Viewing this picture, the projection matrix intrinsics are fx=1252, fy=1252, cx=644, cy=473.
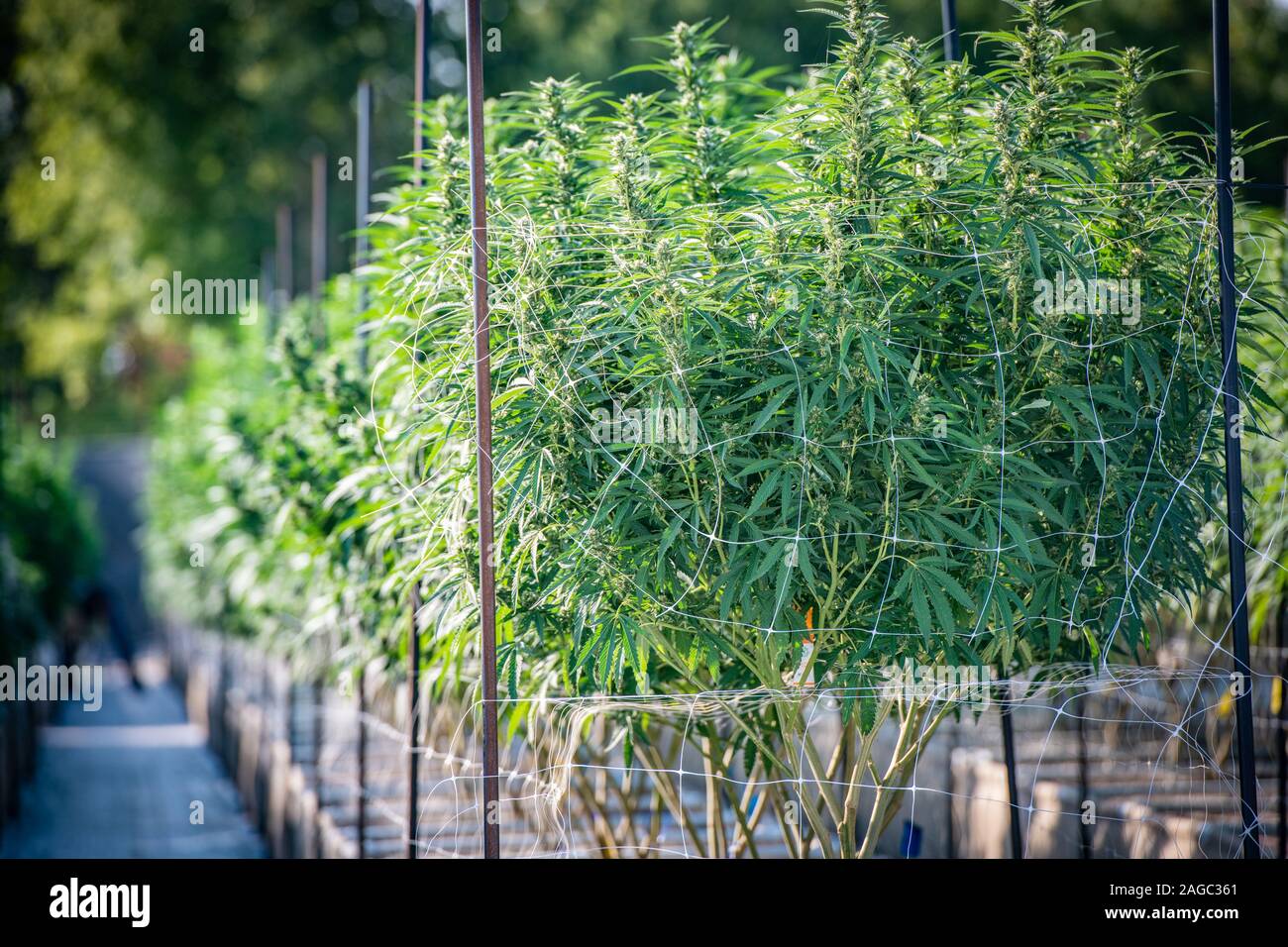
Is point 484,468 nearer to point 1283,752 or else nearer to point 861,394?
point 861,394

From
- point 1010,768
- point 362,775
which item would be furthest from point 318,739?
point 1010,768

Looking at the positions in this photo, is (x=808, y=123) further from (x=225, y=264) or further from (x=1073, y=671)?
(x=225, y=264)

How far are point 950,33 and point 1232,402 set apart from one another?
1.54 m

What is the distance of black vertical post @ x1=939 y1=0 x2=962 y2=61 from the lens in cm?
372

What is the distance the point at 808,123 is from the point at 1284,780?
324 cm

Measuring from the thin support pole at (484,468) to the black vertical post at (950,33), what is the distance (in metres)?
1.63

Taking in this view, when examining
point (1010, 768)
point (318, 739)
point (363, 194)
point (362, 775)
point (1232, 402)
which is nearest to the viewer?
point (1232, 402)

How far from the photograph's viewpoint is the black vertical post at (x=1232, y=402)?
8.91 ft

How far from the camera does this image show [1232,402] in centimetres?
278

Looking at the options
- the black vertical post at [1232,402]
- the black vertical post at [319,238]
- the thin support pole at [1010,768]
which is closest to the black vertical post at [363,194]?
the black vertical post at [319,238]

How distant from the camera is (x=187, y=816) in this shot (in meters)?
9.63

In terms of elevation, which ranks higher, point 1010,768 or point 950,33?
point 950,33
